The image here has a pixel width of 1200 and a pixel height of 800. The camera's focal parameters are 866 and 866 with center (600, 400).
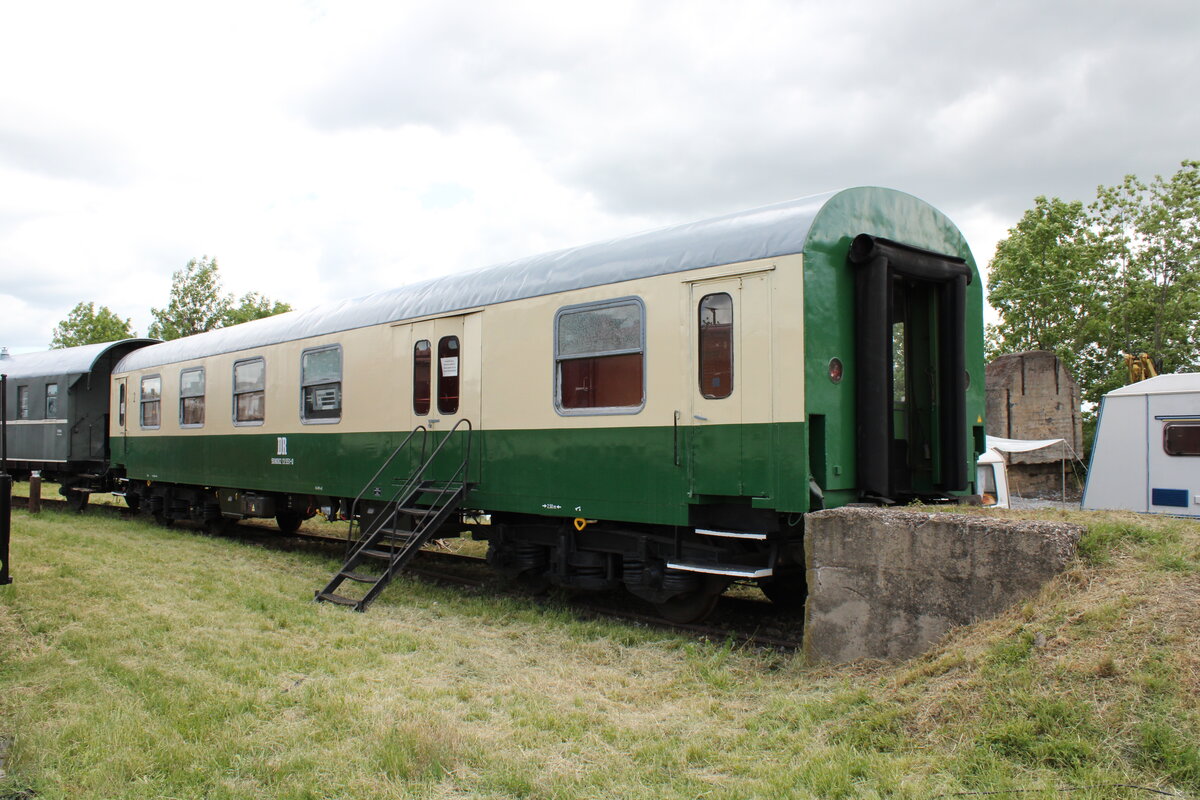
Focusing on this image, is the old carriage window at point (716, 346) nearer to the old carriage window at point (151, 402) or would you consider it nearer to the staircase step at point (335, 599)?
the staircase step at point (335, 599)

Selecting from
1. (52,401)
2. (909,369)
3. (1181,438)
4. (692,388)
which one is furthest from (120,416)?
(1181,438)

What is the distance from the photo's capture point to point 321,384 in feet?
35.1

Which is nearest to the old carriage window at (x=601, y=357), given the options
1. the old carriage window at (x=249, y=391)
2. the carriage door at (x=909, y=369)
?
the carriage door at (x=909, y=369)

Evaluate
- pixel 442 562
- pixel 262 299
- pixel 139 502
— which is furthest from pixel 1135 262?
pixel 262 299

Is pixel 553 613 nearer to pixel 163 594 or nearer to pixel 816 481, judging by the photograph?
pixel 816 481

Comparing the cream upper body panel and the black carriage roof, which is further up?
the black carriage roof

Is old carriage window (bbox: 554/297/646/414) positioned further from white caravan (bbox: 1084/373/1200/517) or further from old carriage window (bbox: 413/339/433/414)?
white caravan (bbox: 1084/373/1200/517)

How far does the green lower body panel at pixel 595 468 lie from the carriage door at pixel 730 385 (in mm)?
12

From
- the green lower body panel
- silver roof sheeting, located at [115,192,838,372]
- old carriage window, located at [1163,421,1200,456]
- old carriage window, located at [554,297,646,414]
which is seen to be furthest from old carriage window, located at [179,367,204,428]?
old carriage window, located at [1163,421,1200,456]

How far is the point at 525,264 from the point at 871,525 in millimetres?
4400

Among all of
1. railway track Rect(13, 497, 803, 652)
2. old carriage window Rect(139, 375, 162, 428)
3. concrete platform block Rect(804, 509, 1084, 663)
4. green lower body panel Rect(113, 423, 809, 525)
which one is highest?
old carriage window Rect(139, 375, 162, 428)

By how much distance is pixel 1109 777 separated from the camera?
134 inches

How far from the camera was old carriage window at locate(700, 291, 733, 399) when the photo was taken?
6473mm

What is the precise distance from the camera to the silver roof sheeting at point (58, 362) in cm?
1661
